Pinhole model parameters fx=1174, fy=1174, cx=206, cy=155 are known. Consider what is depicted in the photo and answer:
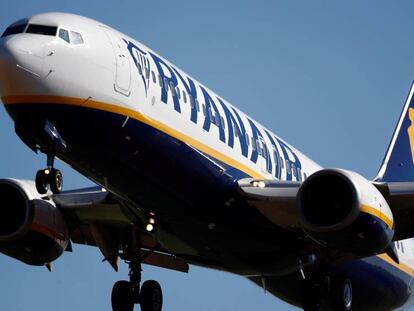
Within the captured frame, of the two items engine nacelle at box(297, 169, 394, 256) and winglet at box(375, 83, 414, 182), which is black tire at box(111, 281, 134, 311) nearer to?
engine nacelle at box(297, 169, 394, 256)

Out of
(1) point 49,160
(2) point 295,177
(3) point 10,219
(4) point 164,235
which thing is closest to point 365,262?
(2) point 295,177

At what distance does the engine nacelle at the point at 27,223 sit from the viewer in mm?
31375

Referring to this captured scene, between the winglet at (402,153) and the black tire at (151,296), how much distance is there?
346 inches

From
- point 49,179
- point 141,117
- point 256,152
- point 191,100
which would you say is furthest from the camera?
point 256,152

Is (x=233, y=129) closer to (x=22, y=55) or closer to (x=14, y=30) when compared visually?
(x=14, y=30)

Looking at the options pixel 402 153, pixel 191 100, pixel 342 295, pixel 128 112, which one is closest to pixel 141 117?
pixel 128 112

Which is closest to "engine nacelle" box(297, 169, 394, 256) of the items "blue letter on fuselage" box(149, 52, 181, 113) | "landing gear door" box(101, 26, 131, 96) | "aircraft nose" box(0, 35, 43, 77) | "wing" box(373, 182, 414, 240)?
"wing" box(373, 182, 414, 240)

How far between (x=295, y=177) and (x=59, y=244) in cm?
692

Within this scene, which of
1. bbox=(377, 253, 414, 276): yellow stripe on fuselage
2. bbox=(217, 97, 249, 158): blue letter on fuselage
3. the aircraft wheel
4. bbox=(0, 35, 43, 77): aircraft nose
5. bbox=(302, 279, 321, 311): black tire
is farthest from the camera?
bbox=(377, 253, 414, 276): yellow stripe on fuselage

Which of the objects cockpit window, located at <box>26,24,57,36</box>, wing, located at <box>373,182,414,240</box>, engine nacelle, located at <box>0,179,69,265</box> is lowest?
wing, located at <box>373,182,414,240</box>

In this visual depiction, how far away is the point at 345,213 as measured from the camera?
91.4ft

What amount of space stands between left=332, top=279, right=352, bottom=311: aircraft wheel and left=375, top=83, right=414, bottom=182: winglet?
5624 millimetres

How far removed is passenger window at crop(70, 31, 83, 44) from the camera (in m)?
25.3

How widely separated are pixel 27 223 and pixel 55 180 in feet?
22.2
